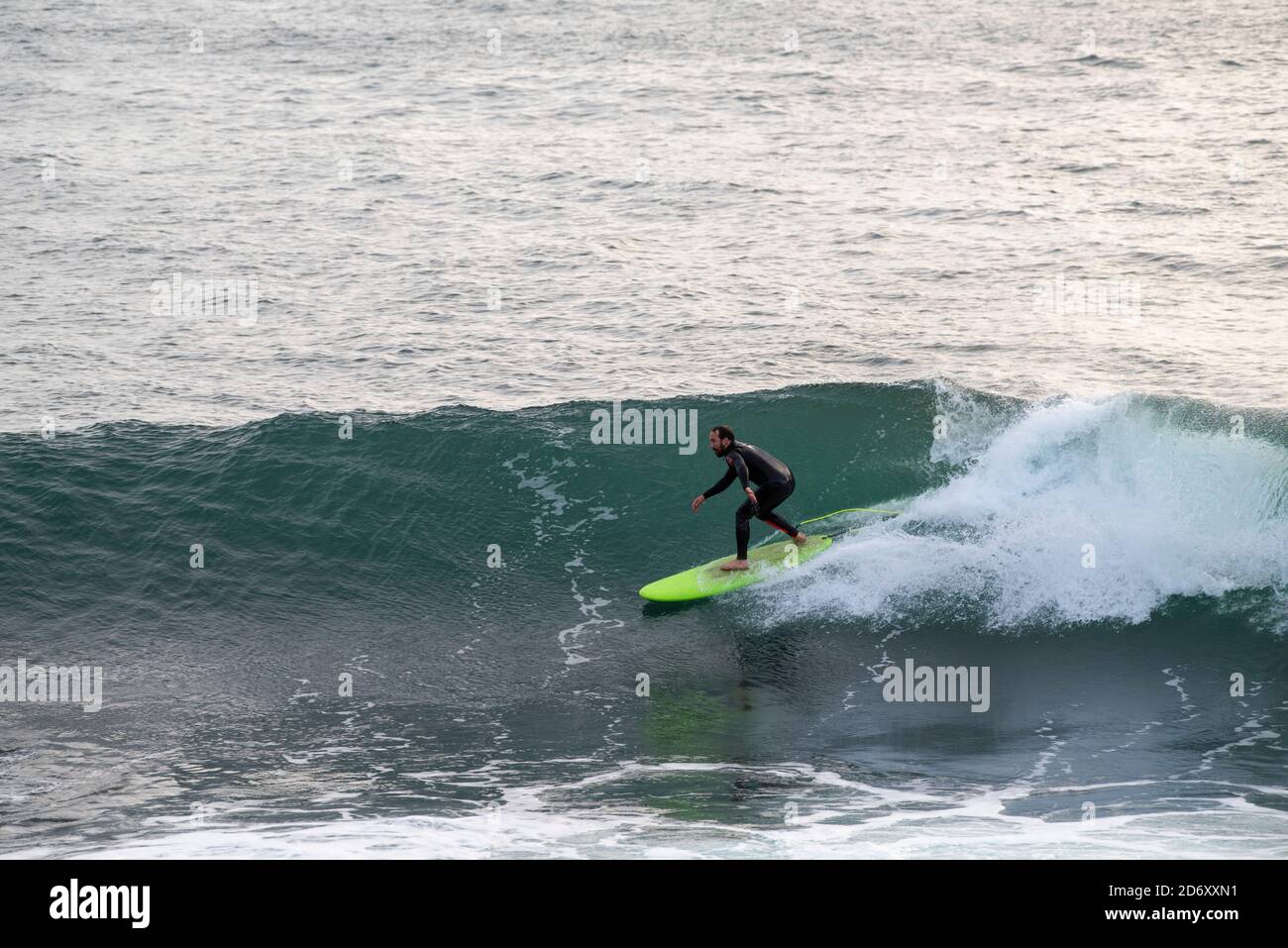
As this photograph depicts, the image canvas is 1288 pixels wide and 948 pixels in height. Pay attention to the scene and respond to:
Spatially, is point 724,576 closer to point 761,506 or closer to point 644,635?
point 761,506

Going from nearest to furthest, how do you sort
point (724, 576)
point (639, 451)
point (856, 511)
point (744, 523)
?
point (744, 523) → point (724, 576) → point (856, 511) → point (639, 451)

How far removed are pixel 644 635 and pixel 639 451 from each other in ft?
12.4

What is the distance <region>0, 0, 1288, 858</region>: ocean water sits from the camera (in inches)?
384

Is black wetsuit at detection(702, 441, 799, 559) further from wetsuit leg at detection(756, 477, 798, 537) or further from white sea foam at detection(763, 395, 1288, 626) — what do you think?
white sea foam at detection(763, 395, 1288, 626)

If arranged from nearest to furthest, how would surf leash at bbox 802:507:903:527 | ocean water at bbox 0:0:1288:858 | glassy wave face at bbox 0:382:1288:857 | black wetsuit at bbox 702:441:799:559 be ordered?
glassy wave face at bbox 0:382:1288:857
ocean water at bbox 0:0:1288:858
black wetsuit at bbox 702:441:799:559
surf leash at bbox 802:507:903:527

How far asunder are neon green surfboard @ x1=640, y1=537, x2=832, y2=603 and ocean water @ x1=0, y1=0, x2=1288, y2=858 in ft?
0.77

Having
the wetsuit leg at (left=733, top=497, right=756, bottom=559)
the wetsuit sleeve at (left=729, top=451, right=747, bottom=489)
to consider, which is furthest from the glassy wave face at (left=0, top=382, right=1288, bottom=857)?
the wetsuit sleeve at (left=729, top=451, right=747, bottom=489)

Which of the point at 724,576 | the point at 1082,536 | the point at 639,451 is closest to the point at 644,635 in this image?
the point at 724,576

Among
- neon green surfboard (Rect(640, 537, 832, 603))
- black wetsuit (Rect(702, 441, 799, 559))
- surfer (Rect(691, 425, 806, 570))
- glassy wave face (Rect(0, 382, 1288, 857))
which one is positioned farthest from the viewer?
neon green surfboard (Rect(640, 537, 832, 603))

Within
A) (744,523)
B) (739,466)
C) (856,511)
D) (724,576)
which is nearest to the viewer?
(739,466)

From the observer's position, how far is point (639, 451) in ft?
51.5

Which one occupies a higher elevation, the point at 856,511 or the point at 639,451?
the point at 639,451

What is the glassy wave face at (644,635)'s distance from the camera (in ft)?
29.7
